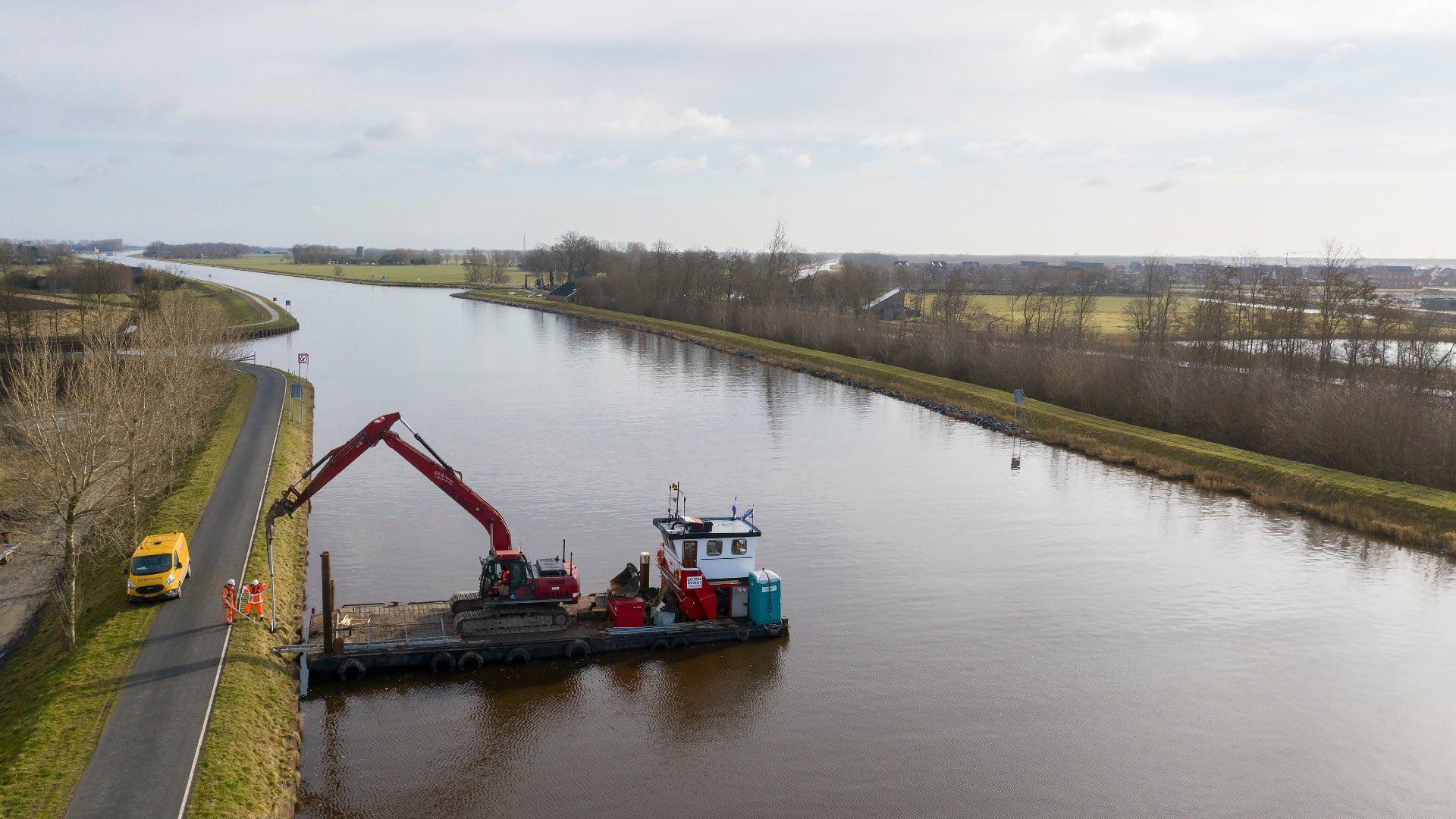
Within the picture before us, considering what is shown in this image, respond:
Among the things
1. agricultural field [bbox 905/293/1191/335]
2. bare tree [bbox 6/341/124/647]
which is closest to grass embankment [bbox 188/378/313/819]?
bare tree [bbox 6/341/124/647]

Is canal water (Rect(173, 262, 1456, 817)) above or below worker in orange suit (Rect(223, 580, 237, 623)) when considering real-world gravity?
below

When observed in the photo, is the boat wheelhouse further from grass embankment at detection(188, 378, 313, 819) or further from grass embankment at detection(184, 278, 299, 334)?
grass embankment at detection(184, 278, 299, 334)

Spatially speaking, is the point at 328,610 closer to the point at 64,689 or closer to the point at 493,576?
the point at 493,576

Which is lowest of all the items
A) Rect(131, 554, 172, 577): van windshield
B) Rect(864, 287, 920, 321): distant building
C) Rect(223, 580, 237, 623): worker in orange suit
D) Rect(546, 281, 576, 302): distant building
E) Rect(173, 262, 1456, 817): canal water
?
Rect(173, 262, 1456, 817): canal water

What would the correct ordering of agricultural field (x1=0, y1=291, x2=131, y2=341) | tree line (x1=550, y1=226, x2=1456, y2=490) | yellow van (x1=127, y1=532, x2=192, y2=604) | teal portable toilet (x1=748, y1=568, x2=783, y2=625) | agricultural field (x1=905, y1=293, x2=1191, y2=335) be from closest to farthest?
yellow van (x1=127, y1=532, x2=192, y2=604) < teal portable toilet (x1=748, y1=568, x2=783, y2=625) < tree line (x1=550, y1=226, x2=1456, y2=490) < agricultural field (x1=0, y1=291, x2=131, y2=341) < agricultural field (x1=905, y1=293, x2=1191, y2=335)

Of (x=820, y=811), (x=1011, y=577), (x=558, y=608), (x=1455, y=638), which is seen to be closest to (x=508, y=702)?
(x=558, y=608)

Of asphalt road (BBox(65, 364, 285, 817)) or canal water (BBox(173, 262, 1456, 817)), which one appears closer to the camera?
asphalt road (BBox(65, 364, 285, 817))
